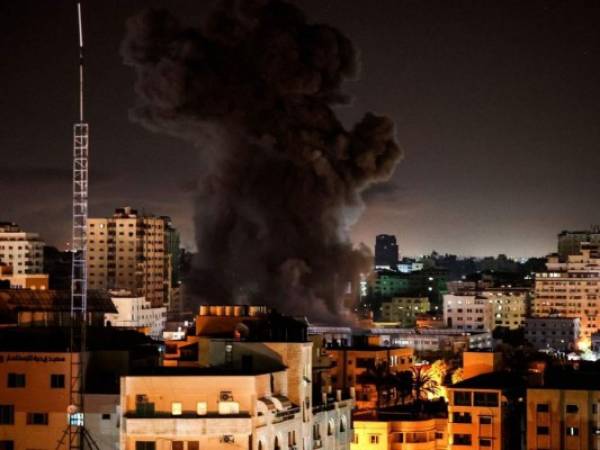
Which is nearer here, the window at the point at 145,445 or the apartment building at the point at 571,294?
the window at the point at 145,445

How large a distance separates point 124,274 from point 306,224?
1710 inches

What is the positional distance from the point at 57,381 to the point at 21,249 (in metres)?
89.4

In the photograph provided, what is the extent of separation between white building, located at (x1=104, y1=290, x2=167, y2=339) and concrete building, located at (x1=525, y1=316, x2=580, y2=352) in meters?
29.3

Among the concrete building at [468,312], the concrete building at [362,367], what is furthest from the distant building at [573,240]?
the concrete building at [362,367]

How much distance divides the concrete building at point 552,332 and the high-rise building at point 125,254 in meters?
25.8

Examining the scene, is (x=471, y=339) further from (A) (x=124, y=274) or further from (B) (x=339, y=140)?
(A) (x=124, y=274)

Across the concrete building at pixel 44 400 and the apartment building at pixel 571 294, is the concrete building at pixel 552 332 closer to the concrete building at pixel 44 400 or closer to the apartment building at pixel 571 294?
the apartment building at pixel 571 294

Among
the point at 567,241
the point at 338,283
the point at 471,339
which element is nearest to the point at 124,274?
the point at 471,339

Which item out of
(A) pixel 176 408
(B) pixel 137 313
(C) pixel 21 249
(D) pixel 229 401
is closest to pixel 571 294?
(C) pixel 21 249

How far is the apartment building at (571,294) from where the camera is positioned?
420ft

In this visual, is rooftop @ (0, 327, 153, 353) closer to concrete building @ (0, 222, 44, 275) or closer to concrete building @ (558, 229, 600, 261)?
concrete building @ (0, 222, 44, 275)

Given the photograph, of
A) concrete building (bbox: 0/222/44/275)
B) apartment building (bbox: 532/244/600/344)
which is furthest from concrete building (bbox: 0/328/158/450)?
apartment building (bbox: 532/244/600/344)

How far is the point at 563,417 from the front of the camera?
139 feet

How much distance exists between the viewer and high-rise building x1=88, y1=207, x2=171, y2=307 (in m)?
115
